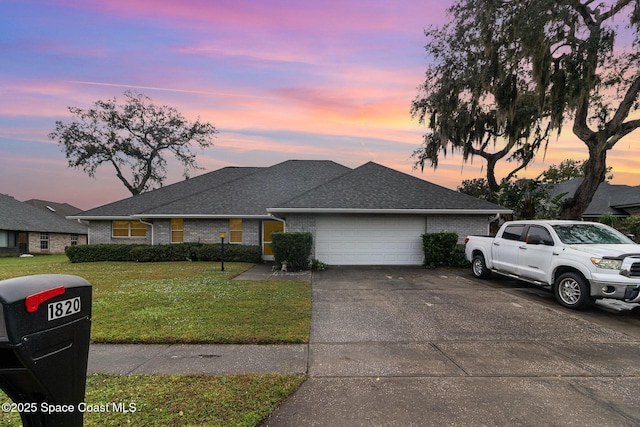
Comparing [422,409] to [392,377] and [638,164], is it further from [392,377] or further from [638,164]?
[638,164]

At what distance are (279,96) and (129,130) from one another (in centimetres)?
2323

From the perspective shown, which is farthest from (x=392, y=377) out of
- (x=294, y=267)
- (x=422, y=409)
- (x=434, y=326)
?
(x=294, y=267)

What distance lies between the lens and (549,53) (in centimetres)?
1369

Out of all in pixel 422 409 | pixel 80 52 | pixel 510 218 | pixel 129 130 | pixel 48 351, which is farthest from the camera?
pixel 129 130

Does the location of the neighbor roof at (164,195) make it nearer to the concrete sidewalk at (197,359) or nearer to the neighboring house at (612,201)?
the concrete sidewalk at (197,359)

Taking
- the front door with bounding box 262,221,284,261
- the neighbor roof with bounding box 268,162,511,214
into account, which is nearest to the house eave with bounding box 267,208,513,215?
the neighbor roof with bounding box 268,162,511,214

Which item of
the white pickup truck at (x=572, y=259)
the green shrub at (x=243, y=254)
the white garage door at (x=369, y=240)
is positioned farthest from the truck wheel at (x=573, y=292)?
the green shrub at (x=243, y=254)

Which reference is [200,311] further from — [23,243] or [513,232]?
[23,243]

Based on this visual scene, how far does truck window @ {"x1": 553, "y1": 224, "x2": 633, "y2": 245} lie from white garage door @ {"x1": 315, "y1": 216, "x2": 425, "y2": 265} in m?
6.06

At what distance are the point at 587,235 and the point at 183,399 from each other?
9.09 meters

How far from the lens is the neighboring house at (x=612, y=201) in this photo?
25.0m

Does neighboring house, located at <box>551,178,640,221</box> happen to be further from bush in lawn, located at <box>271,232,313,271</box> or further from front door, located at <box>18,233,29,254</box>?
front door, located at <box>18,233,29,254</box>

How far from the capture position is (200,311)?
6355 millimetres

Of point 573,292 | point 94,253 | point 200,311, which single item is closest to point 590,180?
point 573,292
